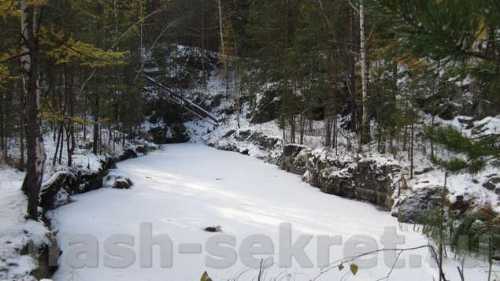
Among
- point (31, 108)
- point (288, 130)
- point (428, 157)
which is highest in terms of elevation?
point (31, 108)

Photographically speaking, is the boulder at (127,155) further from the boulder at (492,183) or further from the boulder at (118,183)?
the boulder at (492,183)

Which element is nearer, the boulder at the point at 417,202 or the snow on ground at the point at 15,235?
the snow on ground at the point at 15,235

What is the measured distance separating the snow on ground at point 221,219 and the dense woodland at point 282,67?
1513 millimetres

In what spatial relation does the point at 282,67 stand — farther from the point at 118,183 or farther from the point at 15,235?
the point at 15,235

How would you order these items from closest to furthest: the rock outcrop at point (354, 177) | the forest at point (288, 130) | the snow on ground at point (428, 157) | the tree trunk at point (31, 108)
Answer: the forest at point (288, 130) → the snow on ground at point (428, 157) → the tree trunk at point (31, 108) → the rock outcrop at point (354, 177)

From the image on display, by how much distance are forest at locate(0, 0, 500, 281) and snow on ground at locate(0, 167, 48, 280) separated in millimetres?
25

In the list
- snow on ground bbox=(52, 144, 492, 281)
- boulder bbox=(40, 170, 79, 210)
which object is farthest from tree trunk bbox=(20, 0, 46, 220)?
boulder bbox=(40, 170, 79, 210)

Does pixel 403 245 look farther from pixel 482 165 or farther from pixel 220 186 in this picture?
pixel 220 186

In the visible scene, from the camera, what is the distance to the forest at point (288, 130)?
5.28 feet

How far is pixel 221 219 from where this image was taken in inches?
269

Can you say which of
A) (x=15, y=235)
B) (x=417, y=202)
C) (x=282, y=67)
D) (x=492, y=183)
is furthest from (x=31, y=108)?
(x=282, y=67)

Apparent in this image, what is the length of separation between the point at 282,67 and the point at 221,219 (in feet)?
32.8

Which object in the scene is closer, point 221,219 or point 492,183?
point 492,183

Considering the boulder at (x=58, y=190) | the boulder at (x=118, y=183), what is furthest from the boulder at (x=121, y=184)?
the boulder at (x=58, y=190)
